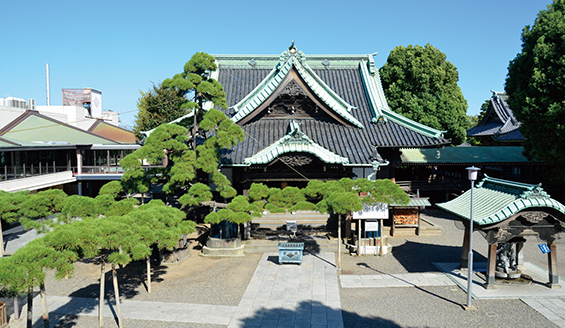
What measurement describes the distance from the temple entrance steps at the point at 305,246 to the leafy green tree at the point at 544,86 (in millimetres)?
14500

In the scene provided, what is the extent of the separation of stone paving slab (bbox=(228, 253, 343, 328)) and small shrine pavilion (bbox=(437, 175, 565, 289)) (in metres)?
6.01

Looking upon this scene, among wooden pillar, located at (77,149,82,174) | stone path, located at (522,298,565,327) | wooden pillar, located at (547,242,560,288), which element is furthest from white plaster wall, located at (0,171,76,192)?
wooden pillar, located at (547,242,560,288)

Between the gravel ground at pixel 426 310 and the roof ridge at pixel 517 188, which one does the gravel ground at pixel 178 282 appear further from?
the roof ridge at pixel 517 188

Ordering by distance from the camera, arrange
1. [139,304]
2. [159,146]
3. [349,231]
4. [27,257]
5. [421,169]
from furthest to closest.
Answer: [421,169]
[349,231]
[159,146]
[139,304]
[27,257]

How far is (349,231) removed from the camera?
20359 millimetres

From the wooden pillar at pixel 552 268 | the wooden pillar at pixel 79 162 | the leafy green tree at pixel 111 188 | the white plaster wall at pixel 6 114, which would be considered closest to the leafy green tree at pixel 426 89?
the wooden pillar at pixel 552 268

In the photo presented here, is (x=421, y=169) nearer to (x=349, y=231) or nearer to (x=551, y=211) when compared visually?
(x=349, y=231)

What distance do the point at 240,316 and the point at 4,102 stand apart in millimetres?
42950

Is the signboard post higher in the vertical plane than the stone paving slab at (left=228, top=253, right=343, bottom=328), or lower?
higher

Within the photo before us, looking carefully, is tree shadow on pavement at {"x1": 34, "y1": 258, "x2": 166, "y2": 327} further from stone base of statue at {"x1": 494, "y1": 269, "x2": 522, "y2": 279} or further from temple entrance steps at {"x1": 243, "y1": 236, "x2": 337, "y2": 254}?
stone base of statue at {"x1": 494, "y1": 269, "x2": 522, "y2": 279}

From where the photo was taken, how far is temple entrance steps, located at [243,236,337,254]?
19016 millimetres

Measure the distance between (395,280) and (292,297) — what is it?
15.1ft

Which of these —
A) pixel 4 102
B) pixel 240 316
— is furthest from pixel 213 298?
pixel 4 102

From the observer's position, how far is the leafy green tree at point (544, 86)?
2061cm
